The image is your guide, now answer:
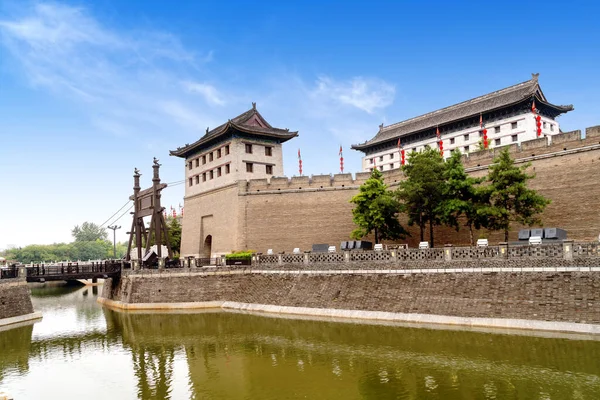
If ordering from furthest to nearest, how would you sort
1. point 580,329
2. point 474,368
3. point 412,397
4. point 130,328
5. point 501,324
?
point 130,328, point 501,324, point 580,329, point 474,368, point 412,397

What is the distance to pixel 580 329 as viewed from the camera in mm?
14570

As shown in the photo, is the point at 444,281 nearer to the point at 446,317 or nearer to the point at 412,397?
the point at 446,317

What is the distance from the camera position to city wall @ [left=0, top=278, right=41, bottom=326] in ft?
72.7

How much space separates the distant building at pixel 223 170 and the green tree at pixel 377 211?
411 inches

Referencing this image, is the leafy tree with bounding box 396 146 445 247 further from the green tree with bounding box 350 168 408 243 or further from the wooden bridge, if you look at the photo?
the wooden bridge

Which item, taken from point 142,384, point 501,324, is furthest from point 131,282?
point 501,324

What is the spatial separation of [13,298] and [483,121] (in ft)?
119

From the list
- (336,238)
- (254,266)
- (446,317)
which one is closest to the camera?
(446,317)

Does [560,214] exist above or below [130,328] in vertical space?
above

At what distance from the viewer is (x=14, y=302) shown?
2278cm

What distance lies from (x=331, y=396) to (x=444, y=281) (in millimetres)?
9299

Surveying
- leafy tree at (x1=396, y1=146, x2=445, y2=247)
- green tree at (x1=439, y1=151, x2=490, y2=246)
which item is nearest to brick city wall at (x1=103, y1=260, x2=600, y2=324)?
green tree at (x1=439, y1=151, x2=490, y2=246)

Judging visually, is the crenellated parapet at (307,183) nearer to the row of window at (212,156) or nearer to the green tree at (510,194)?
the row of window at (212,156)

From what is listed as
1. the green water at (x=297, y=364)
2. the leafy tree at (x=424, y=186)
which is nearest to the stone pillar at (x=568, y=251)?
the green water at (x=297, y=364)
